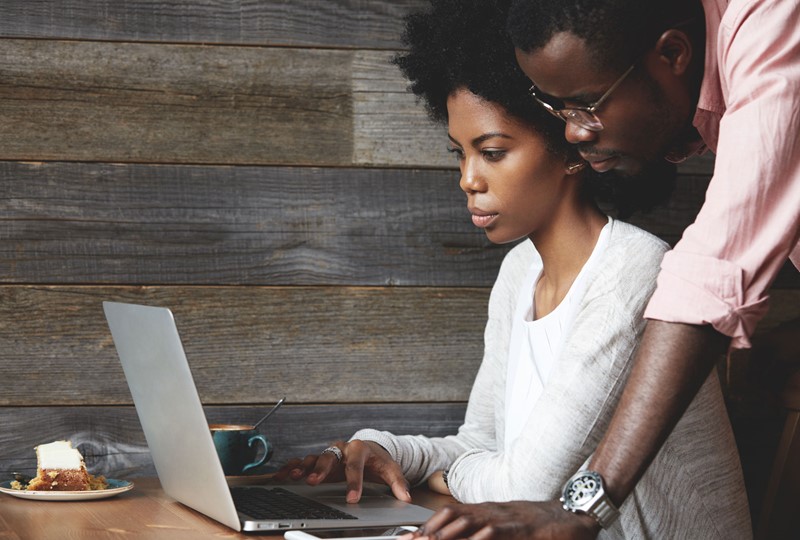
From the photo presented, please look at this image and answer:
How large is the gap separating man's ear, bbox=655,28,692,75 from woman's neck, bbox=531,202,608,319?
1.25 feet

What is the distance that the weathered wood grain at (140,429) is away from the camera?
1690mm

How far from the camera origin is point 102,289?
170 centimetres

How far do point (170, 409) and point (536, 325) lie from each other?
1.82ft

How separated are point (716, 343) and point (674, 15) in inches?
14.5

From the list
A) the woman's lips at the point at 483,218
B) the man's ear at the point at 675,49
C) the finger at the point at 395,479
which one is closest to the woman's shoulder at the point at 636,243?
the woman's lips at the point at 483,218

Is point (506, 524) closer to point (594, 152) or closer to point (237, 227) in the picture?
point (594, 152)

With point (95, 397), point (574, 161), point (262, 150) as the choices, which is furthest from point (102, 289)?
point (574, 161)

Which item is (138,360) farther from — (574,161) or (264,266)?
(574,161)

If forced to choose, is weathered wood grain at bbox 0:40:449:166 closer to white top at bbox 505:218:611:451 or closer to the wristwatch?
white top at bbox 505:218:611:451

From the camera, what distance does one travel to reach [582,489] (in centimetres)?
95

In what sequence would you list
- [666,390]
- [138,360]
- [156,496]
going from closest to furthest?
[666,390] → [138,360] → [156,496]

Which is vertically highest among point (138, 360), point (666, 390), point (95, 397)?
point (666, 390)

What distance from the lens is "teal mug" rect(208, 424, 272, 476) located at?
1427 millimetres

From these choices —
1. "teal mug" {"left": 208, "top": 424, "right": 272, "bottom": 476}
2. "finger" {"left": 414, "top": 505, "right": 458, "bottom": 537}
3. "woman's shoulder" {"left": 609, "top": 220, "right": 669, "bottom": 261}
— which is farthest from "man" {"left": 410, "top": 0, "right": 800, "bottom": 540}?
"teal mug" {"left": 208, "top": 424, "right": 272, "bottom": 476}
